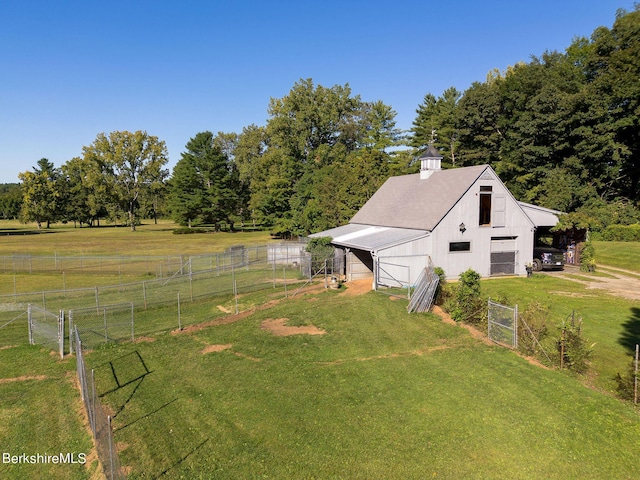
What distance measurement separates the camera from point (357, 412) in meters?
11.4

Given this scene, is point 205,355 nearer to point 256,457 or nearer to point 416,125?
point 256,457

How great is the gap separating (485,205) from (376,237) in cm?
895

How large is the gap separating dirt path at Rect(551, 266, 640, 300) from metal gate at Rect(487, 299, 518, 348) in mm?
11583

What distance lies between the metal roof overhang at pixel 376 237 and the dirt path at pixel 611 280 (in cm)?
1152

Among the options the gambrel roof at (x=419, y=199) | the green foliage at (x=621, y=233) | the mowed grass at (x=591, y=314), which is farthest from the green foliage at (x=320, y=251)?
the green foliage at (x=621, y=233)

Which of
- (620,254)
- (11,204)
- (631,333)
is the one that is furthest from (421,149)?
(11,204)

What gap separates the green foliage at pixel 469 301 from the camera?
62.9 ft

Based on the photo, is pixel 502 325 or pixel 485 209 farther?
pixel 485 209

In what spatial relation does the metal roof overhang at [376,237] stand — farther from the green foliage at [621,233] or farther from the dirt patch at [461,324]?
the green foliage at [621,233]

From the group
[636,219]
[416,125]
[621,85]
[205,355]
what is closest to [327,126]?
[416,125]

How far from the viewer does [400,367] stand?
14.5 m

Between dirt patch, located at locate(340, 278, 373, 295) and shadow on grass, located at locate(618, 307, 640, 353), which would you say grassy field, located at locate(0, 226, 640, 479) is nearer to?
shadow on grass, located at locate(618, 307, 640, 353)

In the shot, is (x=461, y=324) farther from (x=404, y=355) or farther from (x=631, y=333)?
(x=631, y=333)

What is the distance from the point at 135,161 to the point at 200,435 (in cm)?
10015
